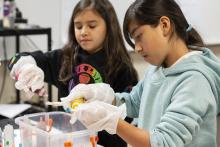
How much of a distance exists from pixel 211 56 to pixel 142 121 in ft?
0.92

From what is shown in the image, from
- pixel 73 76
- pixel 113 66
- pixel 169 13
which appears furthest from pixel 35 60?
pixel 169 13

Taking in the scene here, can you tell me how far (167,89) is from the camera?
0.94 meters

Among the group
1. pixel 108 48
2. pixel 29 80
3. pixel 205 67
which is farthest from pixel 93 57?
pixel 205 67

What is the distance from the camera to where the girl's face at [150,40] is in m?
0.90

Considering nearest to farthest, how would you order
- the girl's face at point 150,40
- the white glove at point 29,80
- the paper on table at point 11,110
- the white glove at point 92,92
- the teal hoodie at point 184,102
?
the teal hoodie at point 184,102
the girl's face at point 150,40
the white glove at point 92,92
the white glove at point 29,80
the paper on table at point 11,110

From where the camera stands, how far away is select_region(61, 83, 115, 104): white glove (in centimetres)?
101

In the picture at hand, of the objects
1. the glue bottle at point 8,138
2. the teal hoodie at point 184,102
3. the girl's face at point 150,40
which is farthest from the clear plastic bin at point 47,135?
the girl's face at point 150,40

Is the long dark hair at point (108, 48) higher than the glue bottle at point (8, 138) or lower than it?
higher

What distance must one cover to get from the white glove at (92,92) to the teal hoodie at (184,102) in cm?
11

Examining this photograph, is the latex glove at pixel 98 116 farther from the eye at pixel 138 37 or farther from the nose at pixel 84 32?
the nose at pixel 84 32

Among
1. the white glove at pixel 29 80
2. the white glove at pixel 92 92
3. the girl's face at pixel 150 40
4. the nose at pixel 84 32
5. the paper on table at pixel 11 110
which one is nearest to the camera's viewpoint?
the girl's face at pixel 150 40

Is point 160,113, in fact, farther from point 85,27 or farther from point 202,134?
point 85,27

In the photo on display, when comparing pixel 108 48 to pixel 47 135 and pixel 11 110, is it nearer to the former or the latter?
pixel 47 135

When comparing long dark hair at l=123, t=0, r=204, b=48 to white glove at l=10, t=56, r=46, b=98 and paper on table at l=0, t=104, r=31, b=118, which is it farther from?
paper on table at l=0, t=104, r=31, b=118
